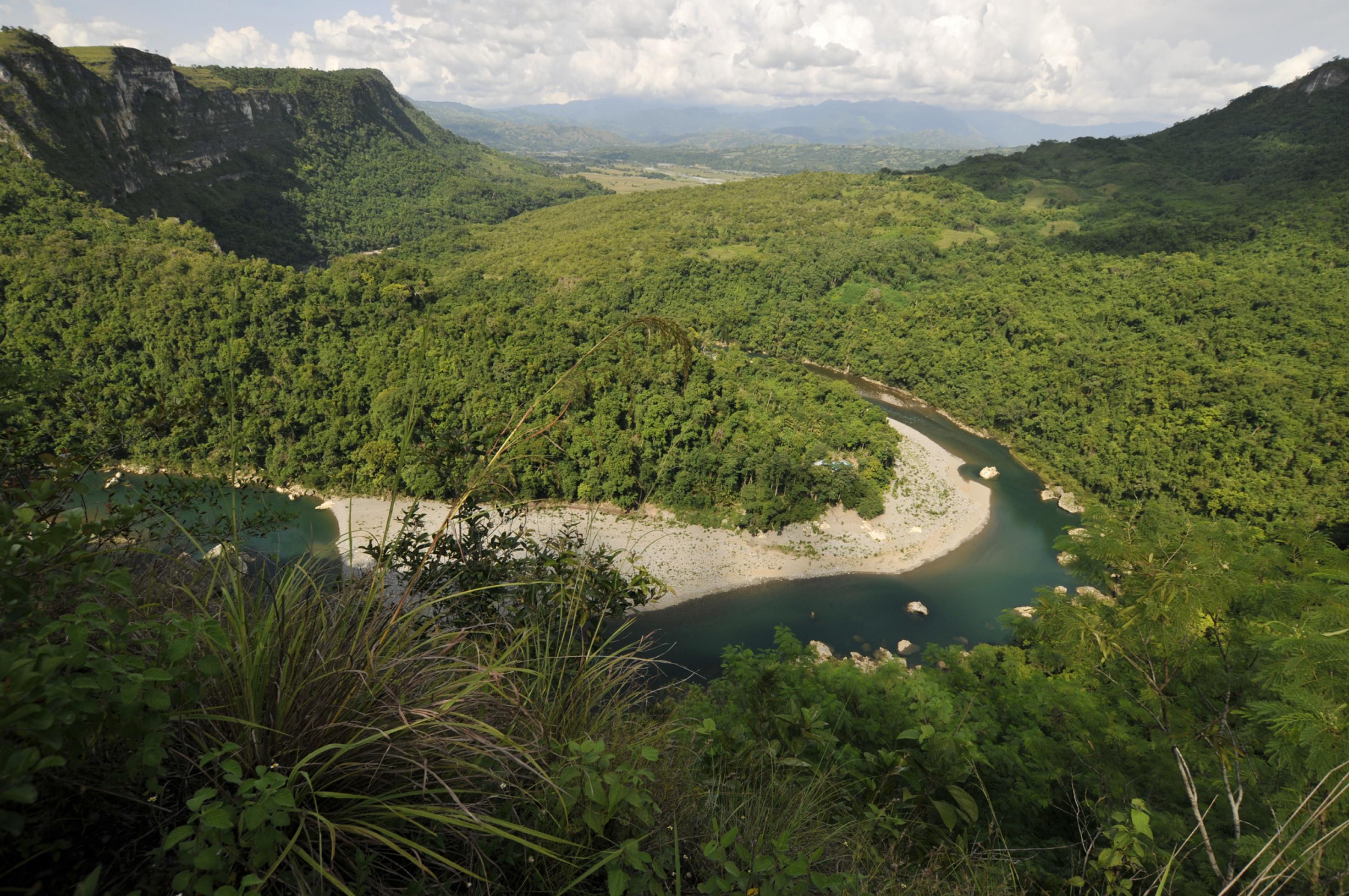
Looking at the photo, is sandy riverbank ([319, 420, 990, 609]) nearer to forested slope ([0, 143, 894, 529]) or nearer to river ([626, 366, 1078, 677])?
river ([626, 366, 1078, 677])

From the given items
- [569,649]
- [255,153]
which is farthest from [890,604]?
[255,153]

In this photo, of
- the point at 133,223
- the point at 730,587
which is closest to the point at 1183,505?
the point at 730,587

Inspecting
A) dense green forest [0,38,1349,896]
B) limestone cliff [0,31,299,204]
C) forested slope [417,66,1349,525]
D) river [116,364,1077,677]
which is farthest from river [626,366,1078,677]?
limestone cliff [0,31,299,204]

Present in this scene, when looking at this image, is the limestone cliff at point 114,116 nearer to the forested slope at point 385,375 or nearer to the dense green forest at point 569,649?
the forested slope at point 385,375

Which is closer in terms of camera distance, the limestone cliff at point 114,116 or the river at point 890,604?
the river at point 890,604

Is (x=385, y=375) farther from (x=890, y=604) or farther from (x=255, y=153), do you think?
(x=255, y=153)

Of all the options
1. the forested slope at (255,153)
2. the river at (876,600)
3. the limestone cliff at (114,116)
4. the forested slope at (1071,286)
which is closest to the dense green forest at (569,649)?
the forested slope at (1071,286)
